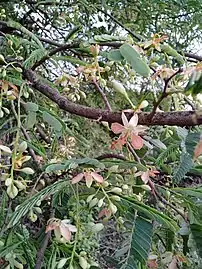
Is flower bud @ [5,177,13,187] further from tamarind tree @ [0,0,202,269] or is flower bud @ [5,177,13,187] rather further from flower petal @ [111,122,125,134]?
flower petal @ [111,122,125,134]

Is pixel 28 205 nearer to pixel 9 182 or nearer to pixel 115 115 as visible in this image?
pixel 9 182

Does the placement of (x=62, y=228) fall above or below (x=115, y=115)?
below

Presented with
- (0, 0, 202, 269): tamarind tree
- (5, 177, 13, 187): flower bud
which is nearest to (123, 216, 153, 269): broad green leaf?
(0, 0, 202, 269): tamarind tree

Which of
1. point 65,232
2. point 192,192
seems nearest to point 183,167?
point 192,192

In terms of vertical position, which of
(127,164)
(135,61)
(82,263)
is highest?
(135,61)

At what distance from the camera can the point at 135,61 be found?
48 centimetres

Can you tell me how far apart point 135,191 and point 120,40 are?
0.69ft

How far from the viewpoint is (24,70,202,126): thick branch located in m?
0.41

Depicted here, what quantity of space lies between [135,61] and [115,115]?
75 millimetres

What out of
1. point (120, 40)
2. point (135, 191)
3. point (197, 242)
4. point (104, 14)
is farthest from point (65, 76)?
point (104, 14)

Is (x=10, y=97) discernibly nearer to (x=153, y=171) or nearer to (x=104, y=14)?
(x=153, y=171)

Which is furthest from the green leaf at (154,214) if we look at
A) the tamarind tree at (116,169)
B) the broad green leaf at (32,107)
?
the broad green leaf at (32,107)

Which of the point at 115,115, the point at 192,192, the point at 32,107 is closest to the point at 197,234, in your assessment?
the point at 192,192

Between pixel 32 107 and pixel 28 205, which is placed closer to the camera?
pixel 28 205
